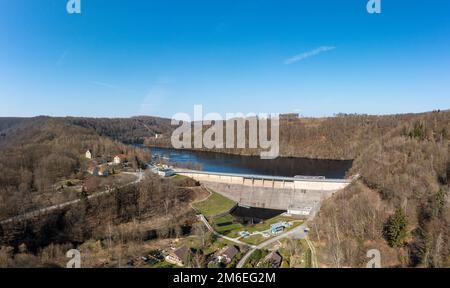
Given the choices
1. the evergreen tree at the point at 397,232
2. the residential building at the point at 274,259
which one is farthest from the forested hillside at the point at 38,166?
the evergreen tree at the point at 397,232

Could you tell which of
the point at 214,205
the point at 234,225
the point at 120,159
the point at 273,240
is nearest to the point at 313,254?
the point at 273,240

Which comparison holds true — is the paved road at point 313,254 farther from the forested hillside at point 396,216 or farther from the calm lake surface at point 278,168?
the calm lake surface at point 278,168

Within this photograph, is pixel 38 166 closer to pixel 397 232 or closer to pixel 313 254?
pixel 313 254

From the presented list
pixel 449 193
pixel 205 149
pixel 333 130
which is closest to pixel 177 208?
pixel 449 193

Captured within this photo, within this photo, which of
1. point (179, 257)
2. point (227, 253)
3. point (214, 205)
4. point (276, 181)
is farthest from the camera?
point (276, 181)
